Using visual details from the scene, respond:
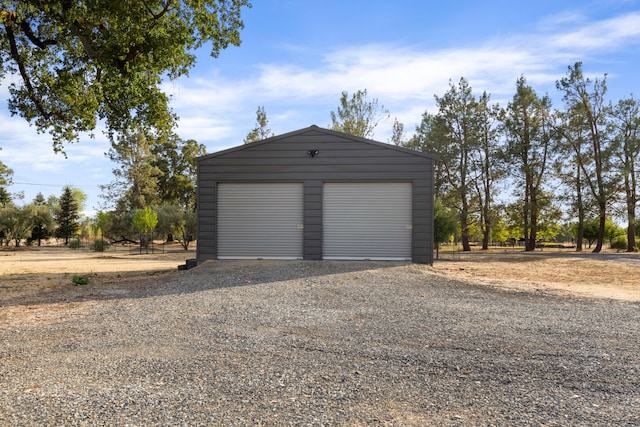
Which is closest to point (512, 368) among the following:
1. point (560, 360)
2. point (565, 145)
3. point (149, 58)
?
point (560, 360)

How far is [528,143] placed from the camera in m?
28.7

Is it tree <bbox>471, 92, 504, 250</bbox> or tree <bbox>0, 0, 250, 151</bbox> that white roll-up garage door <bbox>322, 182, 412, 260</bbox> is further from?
tree <bbox>471, 92, 504, 250</bbox>

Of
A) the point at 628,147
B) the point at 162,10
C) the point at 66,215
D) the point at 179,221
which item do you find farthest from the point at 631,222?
the point at 66,215

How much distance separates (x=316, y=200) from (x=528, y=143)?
20.6 metres

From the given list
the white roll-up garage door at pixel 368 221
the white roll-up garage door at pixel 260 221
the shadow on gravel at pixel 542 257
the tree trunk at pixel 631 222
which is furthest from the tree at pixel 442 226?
the tree trunk at pixel 631 222

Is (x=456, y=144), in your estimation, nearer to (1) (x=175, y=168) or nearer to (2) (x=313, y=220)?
(2) (x=313, y=220)

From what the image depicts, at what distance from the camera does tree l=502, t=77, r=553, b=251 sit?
28516mm

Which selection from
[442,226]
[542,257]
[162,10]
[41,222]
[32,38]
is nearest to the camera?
[162,10]

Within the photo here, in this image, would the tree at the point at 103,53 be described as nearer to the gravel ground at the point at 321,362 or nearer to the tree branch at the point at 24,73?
the tree branch at the point at 24,73

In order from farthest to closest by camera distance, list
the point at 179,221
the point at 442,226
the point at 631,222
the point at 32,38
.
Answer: the point at 179,221
the point at 631,222
the point at 442,226
the point at 32,38

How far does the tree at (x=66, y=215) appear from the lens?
4450 centimetres

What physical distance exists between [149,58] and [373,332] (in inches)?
355

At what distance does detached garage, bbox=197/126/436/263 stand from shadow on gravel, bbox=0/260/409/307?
0.74 meters

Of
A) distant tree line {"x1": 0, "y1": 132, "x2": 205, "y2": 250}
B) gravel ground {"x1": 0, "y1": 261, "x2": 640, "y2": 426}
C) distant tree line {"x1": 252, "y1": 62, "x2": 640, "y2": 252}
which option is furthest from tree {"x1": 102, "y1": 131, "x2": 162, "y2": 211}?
gravel ground {"x1": 0, "y1": 261, "x2": 640, "y2": 426}
